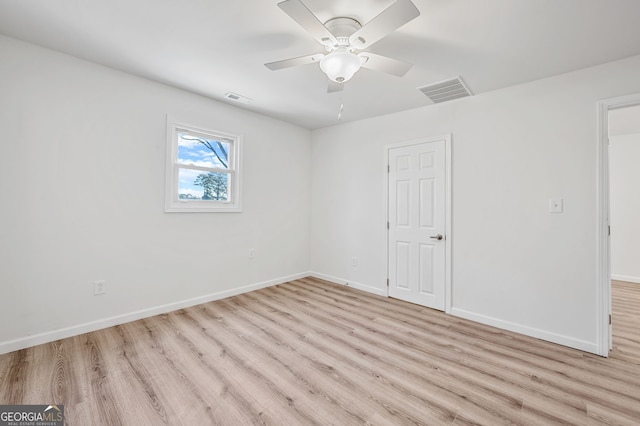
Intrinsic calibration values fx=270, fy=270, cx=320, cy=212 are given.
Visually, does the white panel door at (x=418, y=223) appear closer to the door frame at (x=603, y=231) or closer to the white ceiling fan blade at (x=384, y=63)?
Result: the door frame at (x=603, y=231)

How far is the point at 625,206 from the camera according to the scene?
469 cm

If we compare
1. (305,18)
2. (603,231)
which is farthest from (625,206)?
(305,18)

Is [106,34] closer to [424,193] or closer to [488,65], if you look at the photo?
[488,65]

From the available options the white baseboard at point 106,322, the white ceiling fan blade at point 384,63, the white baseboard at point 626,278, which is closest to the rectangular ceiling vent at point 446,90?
the white ceiling fan blade at point 384,63

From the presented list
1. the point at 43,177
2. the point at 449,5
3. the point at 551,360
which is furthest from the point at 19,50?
the point at 551,360

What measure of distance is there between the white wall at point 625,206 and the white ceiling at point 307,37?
365 cm

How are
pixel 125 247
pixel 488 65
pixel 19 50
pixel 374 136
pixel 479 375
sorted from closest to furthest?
1. pixel 479 375
2. pixel 19 50
3. pixel 488 65
4. pixel 125 247
5. pixel 374 136

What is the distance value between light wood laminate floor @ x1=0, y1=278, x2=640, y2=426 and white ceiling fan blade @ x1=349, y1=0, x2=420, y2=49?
2334 mm

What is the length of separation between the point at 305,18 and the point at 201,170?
247 centimetres

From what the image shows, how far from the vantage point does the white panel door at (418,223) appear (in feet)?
11.1

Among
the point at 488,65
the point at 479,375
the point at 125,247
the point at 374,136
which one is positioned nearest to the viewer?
the point at 479,375

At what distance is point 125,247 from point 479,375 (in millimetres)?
3480

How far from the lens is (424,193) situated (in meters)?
3.53

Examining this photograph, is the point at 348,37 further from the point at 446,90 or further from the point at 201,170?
the point at 201,170
